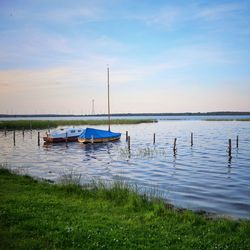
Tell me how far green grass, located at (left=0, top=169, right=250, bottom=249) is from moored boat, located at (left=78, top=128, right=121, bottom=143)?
42.6 meters

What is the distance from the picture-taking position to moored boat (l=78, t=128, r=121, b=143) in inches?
2387

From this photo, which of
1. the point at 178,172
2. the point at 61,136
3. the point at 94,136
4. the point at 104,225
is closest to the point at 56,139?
the point at 61,136

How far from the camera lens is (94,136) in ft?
202

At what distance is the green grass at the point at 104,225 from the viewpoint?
1038cm

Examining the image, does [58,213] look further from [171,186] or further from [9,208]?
[171,186]

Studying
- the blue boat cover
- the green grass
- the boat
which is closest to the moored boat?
the blue boat cover

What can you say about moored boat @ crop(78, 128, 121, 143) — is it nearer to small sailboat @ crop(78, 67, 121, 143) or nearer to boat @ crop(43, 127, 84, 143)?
small sailboat @ crop(78, 67, 121, 143)

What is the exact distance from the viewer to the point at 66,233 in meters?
11.1

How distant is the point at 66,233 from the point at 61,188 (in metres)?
8.95

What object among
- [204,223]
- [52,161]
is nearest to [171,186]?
[204,223]

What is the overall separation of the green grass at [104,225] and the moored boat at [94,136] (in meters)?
42.6

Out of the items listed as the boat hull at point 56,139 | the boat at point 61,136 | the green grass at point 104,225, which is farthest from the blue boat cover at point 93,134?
the green grass at point 104,225

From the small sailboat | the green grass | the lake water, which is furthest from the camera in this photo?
the small sailboat

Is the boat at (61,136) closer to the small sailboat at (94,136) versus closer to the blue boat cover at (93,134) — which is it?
Result: the small sailboat at (94,136)
